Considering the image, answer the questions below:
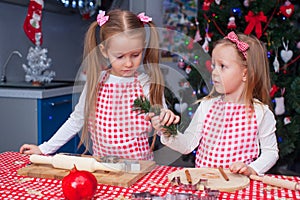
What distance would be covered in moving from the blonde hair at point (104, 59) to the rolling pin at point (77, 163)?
108 millimetres

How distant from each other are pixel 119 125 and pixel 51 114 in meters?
1.48

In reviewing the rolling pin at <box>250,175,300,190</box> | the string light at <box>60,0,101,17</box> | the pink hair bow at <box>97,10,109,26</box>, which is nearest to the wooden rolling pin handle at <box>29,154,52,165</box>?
the pink hair bow at <box>97,10,109,26</box>

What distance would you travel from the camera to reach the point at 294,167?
346 cm

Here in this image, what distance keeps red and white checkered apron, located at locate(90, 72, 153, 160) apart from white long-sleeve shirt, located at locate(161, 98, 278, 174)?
14 cm

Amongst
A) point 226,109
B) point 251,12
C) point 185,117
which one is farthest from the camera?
point 251,12

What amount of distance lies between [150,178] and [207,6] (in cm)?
199

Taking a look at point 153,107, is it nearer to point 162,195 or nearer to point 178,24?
point 162,195

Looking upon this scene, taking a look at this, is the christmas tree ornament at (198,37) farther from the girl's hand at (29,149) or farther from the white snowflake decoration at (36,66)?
the girl's hand at (29,149)

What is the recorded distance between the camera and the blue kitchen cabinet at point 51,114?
269 centimetres

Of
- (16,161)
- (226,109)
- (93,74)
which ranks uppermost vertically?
(93,74)

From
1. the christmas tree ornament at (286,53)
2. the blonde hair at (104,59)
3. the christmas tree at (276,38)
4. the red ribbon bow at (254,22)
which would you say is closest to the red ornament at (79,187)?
the blonde hair at (104,59)

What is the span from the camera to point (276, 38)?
273cm

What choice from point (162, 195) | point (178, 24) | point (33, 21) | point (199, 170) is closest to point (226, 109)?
point (199, 170)

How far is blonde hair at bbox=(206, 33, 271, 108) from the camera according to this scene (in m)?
1.42
